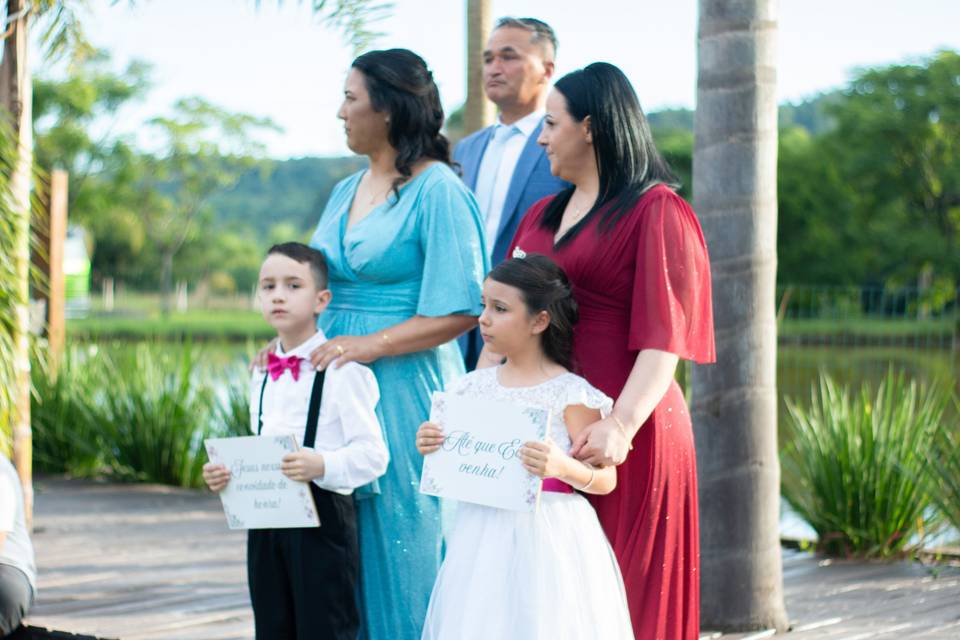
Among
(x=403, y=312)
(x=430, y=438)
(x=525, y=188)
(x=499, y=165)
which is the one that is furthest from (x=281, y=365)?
(x=499, y=165)

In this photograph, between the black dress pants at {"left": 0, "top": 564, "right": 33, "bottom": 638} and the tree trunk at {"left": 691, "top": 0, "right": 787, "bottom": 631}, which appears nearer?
the black dress pants at {"left": 0, "top": 564, "right": 33, "bottom": 638}

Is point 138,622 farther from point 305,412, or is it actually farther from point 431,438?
point 431,438

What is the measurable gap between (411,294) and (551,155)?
27.2 inches

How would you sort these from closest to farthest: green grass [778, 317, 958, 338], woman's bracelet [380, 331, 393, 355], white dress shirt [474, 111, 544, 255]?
woman's bracelet [380, 331, 393, 355]
white dress shirt [474, 111, 544, 255]
green grass [778, 317, 958, 338]

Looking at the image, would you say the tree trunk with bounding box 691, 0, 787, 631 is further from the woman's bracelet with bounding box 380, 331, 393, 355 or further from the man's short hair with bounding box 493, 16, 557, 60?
the woman's bracelet with bounding box 380, 331, 393, 355

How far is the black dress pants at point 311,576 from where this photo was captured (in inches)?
136

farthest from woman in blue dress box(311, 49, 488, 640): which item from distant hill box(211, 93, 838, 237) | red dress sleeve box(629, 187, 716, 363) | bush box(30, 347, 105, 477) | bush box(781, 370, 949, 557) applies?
distant hill box(211, 93, 838, 237)

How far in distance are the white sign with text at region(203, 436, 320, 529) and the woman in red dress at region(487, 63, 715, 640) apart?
2.58 ft

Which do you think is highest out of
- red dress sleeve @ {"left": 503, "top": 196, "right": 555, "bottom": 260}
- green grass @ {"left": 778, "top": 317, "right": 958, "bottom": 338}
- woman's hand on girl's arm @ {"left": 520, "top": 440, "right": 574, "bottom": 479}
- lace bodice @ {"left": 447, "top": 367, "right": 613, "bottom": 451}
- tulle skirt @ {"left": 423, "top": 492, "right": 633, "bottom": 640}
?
red dress sleeve @ {"left": 503, "top": 196, "right": 555, "bottom": 260}

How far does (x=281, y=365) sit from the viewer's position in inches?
137

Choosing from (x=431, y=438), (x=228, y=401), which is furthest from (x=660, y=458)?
(x=228, y=401)

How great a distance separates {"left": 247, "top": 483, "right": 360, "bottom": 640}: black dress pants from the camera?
346cm

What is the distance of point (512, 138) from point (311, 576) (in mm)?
1821

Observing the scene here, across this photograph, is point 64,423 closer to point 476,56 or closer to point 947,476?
point 476,56
